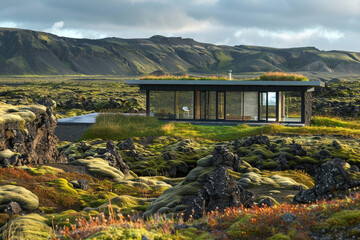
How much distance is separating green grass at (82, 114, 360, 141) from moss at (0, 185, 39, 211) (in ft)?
66.0

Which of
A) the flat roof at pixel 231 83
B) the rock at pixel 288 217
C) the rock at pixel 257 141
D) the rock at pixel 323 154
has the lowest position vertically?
the rock at pixel 323 154

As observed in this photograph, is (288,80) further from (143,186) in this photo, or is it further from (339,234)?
(339,234)

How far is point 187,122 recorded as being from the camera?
40406mm

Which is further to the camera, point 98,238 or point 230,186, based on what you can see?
point 230,186

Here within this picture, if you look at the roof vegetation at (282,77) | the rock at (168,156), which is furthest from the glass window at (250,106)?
the rock at (168,156)

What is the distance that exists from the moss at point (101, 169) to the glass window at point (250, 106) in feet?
69.0

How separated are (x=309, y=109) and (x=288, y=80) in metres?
4.73

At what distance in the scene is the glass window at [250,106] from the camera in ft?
133

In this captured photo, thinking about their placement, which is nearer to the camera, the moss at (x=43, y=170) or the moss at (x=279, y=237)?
the moss at (x=279, y=237)

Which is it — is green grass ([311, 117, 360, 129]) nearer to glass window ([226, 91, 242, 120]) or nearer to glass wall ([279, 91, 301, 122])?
glass wall ([279, 91, 301, 122])

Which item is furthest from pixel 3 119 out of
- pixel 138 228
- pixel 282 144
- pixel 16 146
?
pixel 282 144

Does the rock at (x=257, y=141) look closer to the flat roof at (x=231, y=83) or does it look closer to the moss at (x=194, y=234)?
the flat roof at (x=231, y=83)

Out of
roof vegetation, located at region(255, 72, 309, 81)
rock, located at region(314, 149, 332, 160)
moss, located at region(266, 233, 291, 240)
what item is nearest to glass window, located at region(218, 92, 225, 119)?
roof vegetation, located at region(255, 72, 309, 81)

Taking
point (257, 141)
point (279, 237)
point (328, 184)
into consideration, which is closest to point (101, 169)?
point (257, 141)
